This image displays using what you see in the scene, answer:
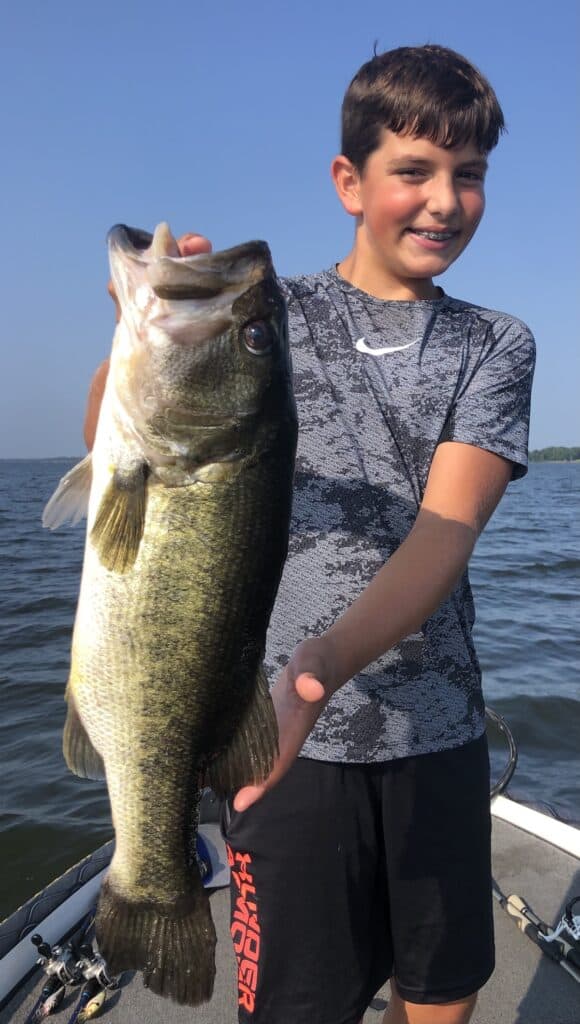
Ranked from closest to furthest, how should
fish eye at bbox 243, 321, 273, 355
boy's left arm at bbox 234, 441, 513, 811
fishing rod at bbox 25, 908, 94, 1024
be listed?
boy's left arm at bbox 234, 441, 513, 811 → fish eye at bbox 243, 321, 273, 355 → fishing rod at bbox 25, 908, 94, 1024

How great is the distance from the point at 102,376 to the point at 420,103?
5.00 ft

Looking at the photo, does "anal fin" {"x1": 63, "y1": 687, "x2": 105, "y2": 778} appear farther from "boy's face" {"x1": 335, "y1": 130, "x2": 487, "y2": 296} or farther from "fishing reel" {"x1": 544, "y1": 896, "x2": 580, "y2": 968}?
"fishing reel" {"x1": 544, "y1": 896, "x2": 580, "y2": 968}

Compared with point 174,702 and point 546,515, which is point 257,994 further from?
point 546,515

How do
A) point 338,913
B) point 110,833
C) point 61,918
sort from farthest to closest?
point 110,833 → point 61,918 → point 338,913

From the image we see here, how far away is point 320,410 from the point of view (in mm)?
2682

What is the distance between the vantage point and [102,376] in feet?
6.86

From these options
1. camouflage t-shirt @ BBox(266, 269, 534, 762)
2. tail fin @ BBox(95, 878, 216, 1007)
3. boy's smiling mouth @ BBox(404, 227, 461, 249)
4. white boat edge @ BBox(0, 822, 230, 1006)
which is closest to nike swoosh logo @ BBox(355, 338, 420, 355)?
camouflage t-shirt @ BBox(266, 269, 534, 762)

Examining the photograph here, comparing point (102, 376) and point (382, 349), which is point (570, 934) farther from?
point (102, 376)

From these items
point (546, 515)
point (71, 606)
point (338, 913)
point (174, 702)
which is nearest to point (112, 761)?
point (174, 702)

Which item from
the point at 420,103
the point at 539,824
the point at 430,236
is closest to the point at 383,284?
the point at 430,236

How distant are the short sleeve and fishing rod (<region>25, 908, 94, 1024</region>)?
10.6 ft

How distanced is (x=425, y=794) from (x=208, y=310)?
5.49ft

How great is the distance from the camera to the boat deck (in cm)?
A: 378

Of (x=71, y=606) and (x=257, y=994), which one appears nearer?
(x=257, y=994)
